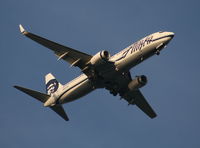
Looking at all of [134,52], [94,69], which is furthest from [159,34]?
[94,69]

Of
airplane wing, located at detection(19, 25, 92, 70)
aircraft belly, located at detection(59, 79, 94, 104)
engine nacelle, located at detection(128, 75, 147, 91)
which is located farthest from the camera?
engine nacelle, located at detection(128, 75, 147, 91)

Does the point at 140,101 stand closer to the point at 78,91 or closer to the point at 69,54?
the point at 78,91

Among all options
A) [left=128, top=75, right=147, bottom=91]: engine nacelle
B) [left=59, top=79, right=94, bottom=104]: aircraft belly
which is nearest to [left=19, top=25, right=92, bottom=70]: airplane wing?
[left=59, top=79, right=94, bottom=104]: aircraft belly

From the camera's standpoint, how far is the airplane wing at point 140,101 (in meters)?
77.7

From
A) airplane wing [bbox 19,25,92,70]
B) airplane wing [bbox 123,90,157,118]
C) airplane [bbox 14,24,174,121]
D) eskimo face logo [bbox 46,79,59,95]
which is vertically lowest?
airplane wing [bbox 123,90,157,118]

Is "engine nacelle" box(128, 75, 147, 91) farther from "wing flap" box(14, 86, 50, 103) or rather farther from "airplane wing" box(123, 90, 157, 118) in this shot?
"wing flap" box(14, 86, 50, 103)

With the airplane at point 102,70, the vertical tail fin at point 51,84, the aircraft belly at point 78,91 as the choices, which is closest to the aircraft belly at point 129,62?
the airplane at point 102,70

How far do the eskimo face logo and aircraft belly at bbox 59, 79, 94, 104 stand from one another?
643cm

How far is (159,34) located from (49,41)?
14.4 metres

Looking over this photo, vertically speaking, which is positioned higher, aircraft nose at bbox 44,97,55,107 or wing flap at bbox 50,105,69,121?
aircraft nose at bbox 44,97,55,107

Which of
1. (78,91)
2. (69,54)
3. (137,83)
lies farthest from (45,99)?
(137,83)

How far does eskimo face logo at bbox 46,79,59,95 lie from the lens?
79863 mm

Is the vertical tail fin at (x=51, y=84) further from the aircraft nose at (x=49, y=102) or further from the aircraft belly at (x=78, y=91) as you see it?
the aircraft belly at (x=78, y=91)

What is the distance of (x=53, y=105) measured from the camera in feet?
A: 248
